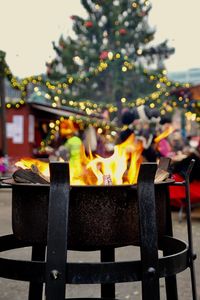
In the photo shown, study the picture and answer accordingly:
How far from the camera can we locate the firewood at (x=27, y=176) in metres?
2.85

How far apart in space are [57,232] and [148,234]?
476 mm

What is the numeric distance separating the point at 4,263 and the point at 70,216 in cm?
44

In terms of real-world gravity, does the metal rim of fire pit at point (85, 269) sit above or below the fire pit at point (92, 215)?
below

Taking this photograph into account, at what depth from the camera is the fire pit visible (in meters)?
2.58

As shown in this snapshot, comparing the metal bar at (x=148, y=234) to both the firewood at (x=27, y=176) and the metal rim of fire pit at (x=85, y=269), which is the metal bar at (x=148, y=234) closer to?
the metal rim of fire pit at (x=85, y=269)

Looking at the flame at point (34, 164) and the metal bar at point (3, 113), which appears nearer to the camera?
the flame at point (34, 164)

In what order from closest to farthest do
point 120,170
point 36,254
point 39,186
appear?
point 39,186, point 120,170, point 36,254

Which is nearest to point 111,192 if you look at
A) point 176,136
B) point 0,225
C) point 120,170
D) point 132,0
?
point 120,170

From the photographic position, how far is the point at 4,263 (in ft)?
8.49

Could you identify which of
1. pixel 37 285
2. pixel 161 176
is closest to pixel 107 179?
pixel 161 176

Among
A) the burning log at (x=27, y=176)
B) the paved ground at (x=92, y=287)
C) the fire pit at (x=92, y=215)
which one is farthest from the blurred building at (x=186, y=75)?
the fire pit at (x=92, y=215)

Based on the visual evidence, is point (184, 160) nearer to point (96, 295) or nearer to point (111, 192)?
point (96, 295)

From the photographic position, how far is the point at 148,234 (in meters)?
2.49

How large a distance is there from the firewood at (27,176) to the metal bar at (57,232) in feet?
1.39
